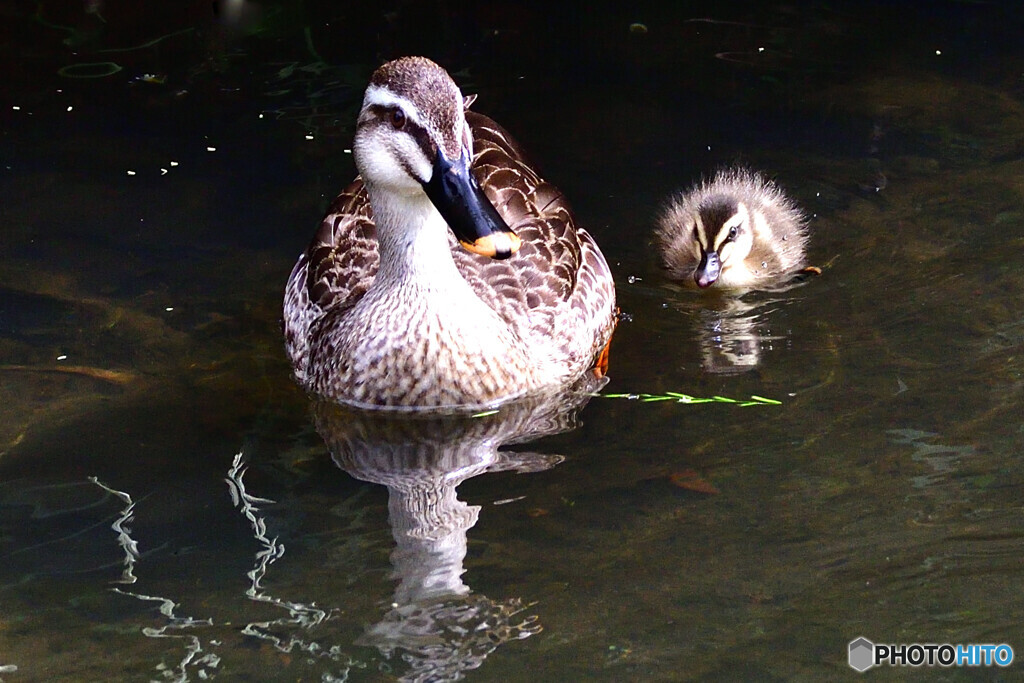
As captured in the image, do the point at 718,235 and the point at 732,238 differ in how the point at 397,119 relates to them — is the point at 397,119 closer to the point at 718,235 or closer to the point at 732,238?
the point at 718,235

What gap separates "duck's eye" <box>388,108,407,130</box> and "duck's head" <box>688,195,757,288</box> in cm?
182

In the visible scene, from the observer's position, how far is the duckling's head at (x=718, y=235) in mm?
6465

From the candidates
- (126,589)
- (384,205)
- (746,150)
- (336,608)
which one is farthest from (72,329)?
(746,150)

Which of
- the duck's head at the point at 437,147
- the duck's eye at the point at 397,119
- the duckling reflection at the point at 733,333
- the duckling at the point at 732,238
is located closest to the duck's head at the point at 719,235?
the duckling at the point at 732,238

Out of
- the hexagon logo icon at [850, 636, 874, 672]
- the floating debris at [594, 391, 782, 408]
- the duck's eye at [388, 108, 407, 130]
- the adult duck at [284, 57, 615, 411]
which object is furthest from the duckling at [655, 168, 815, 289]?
the hexagon logo icon at [850, 636, 874, 672]

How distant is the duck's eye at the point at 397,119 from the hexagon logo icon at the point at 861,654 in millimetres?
2354

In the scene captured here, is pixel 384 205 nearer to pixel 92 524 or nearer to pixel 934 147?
pixel 92 524

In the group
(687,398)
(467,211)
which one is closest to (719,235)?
(687,398)

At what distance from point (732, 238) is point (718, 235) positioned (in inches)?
4.0

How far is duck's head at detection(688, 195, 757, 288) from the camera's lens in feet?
→ 21.2

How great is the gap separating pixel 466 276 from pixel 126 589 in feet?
6.56

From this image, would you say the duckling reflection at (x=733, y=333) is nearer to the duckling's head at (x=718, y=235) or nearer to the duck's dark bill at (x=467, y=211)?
the duckling's head at (x=718, y=235)

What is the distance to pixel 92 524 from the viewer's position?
15.5ft

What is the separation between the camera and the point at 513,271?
5.83 m
